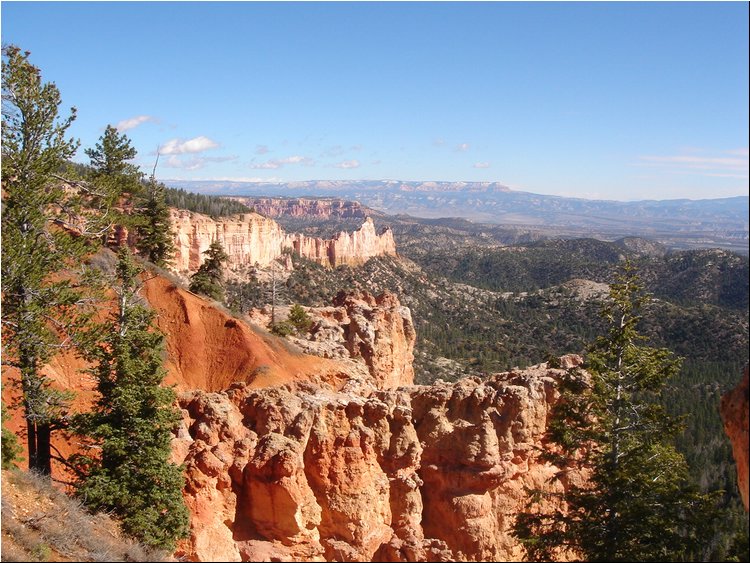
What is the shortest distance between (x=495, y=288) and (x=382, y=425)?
409 feet

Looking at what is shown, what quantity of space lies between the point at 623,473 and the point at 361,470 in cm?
883

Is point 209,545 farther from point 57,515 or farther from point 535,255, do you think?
point 535,255

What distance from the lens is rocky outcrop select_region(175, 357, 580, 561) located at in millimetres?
17328

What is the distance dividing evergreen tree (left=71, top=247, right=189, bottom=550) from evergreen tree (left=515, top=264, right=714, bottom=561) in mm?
9623

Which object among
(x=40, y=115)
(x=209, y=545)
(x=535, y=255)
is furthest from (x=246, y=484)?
(x=535, y=255)

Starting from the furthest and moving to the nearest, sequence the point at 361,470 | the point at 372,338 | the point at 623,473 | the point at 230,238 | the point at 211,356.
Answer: the point at 230,238 → the point at 372,338 → the point at 211,356 → the point at 361,470 → the point at 623,473

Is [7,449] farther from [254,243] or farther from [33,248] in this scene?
[254,243]

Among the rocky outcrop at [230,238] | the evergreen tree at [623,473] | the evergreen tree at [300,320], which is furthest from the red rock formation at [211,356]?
the rocky outcrop at [230,238]

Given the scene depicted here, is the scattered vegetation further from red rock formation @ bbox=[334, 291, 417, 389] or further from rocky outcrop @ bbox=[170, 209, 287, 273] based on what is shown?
red rock formation @ bbox=[334, 291, 417, 389]

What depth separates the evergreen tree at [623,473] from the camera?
1382cm

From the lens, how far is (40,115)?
51.3 feet

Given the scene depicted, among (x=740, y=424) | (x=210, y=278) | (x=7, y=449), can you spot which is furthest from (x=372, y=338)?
(x=740, y=424)

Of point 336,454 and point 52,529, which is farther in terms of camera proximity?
point 336,454

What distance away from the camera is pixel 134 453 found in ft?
48.3
